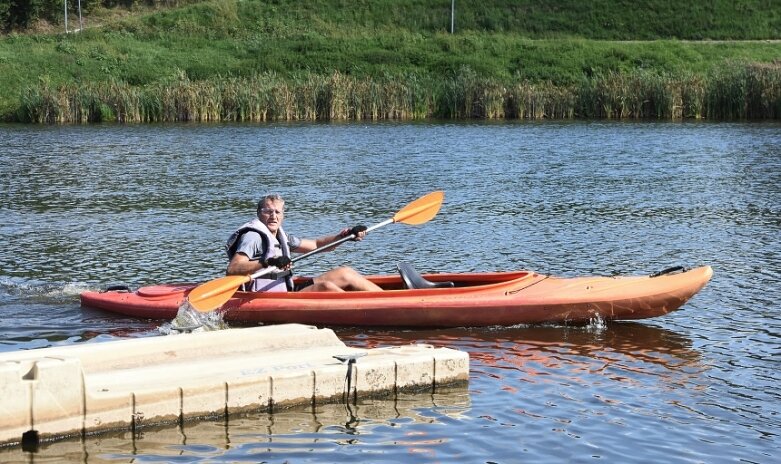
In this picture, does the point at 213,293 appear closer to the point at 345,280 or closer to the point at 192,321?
the point at 192,321

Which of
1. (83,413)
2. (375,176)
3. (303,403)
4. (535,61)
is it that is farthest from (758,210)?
(535,61)

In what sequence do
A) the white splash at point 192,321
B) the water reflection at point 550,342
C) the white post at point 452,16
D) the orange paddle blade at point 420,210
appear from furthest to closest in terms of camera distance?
the white post at point 452,16 → the orange paddle blade at point 420,210 → the white splash at point 192,321 → the water reflection at point 550,342

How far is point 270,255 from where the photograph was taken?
926 centimetres

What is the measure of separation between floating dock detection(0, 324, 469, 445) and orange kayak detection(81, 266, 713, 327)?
138cm

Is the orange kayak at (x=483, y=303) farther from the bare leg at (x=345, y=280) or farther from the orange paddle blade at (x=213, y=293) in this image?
the orange paddle blade at (x=213, y=293)

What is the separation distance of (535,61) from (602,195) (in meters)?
22.8

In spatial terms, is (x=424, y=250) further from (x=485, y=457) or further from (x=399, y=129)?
(x=399, y=129)

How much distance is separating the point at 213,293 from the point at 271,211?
0.79 metres

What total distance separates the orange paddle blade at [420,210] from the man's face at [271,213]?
164 centimetres

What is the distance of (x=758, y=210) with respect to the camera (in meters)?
15.6

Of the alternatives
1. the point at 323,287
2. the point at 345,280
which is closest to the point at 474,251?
Answer: the point at 345,280

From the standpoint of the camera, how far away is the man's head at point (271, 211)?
9.17 metres

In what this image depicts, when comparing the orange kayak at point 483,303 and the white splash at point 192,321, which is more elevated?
the orange kayak at point 483,303

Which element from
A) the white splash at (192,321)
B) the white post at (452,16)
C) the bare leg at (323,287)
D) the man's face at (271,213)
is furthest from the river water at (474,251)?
the white post at (452,16)
